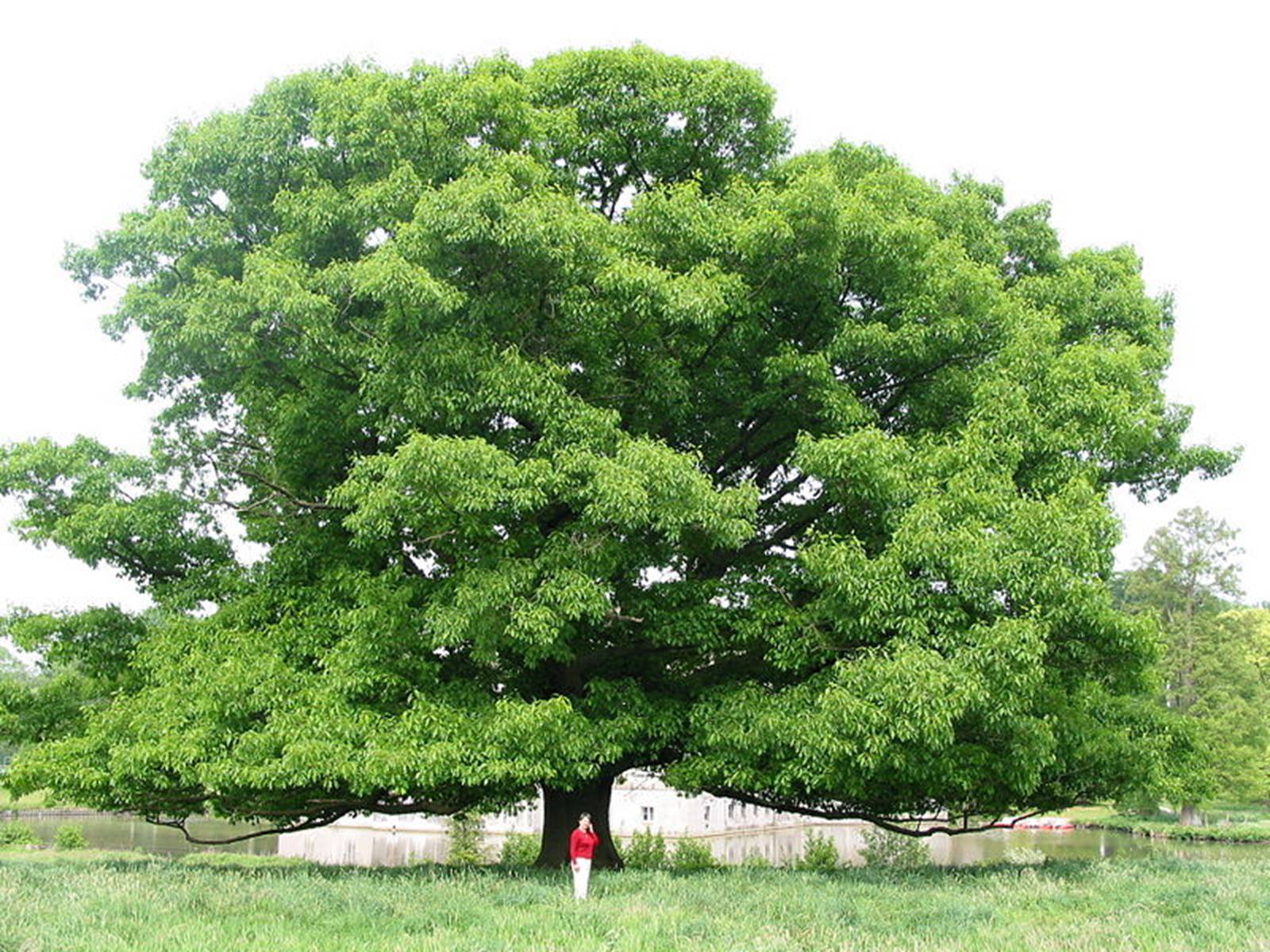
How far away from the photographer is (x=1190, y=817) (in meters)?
46.6

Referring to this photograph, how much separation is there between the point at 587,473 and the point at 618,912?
5.35m

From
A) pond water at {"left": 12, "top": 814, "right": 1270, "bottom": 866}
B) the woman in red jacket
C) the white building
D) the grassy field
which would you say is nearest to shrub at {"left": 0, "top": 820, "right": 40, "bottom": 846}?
pond water at {"left": 12, "top": 814, "right": 1270, "bottom": 866}

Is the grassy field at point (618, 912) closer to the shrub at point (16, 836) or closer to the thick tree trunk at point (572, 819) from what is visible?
the thick tree trunk at point (572, 819)

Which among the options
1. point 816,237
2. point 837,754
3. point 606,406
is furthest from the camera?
point 606,406

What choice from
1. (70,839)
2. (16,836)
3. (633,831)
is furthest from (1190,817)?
(16,836)

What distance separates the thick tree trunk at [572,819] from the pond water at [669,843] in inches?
616

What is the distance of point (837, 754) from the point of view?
11.9m

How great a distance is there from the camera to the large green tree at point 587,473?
1245 centimetres

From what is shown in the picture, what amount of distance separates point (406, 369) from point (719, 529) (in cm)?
457

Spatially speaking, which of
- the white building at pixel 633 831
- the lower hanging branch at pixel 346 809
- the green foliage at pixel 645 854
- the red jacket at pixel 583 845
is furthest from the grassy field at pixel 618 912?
the white building at pixel 633 831

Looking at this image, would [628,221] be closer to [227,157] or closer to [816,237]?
[816,237]

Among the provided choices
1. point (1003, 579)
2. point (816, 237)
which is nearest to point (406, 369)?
point (816, 237)

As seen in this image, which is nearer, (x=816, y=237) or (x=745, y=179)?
(x=816, y=237)

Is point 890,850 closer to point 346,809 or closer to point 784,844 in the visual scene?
point 346,809
